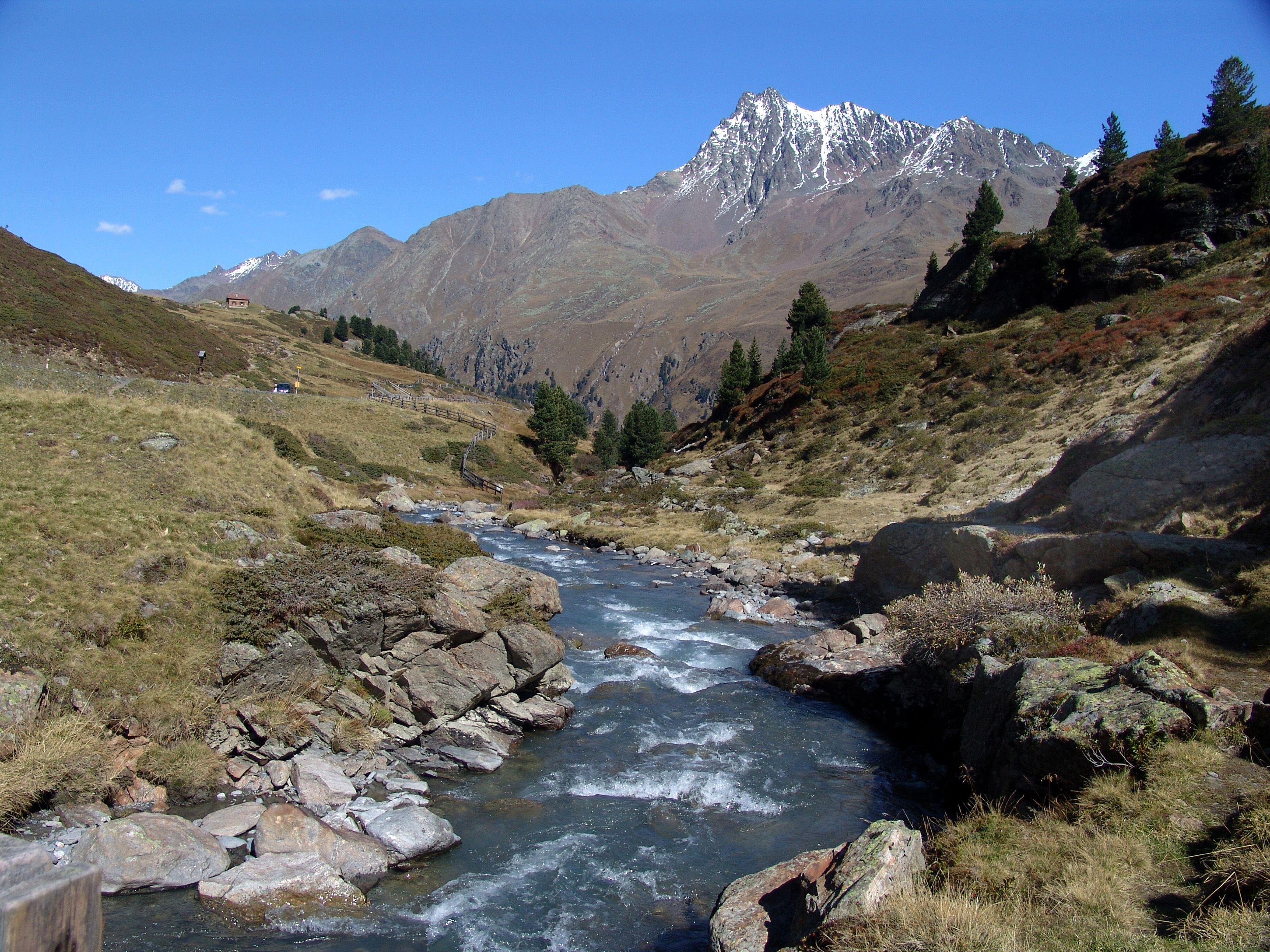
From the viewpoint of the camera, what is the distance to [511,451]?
7131 cm

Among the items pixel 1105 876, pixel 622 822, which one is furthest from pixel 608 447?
pixel 1105 876

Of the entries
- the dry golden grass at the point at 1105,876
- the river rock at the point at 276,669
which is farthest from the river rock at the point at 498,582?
the dry golden grass at the point at 1105,876

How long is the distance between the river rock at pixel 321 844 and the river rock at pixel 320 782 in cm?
113

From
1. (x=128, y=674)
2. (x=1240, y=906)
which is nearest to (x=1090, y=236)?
(x=1240, y=906)

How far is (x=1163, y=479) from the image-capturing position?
17.6m

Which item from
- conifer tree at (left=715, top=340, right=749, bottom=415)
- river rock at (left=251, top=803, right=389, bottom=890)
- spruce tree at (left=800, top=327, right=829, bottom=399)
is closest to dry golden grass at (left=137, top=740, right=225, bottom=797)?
river rock at (left=251, top=803, right=389, bottom=890)

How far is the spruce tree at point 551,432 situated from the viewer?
72.2 m

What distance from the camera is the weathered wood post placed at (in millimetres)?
2508

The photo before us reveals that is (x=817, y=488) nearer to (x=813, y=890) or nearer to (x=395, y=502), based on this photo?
(x=395, y=502)

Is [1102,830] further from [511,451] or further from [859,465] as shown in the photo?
[511,451]

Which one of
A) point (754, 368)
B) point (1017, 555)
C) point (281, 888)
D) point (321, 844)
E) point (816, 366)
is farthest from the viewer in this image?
point (754, 368)

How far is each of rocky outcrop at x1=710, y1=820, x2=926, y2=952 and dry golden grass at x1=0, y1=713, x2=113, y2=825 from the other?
351 inches

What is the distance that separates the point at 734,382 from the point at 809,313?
37.7ft

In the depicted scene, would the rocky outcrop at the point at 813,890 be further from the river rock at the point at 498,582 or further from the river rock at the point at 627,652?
the river rock at the point at 627,652
